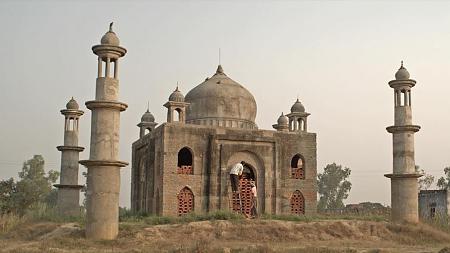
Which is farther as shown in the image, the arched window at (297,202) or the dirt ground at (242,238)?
the arched window at (297,202)

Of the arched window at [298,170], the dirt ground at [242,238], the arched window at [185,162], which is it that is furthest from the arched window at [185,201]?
the arched window at [298,170]

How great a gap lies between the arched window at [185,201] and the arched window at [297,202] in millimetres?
5723

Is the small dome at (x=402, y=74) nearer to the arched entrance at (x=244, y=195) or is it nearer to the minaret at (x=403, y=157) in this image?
the minaret at (x=403, y=157)

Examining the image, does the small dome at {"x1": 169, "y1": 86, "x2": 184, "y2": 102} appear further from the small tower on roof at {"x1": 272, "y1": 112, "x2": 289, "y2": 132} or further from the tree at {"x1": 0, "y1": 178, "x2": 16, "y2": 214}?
the tree at {"x1": 0, "y1": 178, "x2": 16, "y2": 214}

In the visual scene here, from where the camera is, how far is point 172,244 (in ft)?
68.9

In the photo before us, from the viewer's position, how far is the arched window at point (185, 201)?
28.1m

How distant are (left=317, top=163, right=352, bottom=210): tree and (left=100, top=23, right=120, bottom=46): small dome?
56.0 metres

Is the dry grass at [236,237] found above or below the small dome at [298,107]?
below

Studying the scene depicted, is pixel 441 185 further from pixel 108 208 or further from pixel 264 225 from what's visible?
pixel 108 208

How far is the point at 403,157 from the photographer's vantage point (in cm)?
2823

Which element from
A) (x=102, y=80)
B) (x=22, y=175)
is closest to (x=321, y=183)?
(x=22, y=175)

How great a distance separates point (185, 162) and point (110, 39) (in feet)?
33.0

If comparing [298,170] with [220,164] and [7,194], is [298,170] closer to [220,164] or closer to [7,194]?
[220,164]

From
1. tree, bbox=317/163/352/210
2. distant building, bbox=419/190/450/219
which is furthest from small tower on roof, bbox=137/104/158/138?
tree, bbox=317/163/352/210
